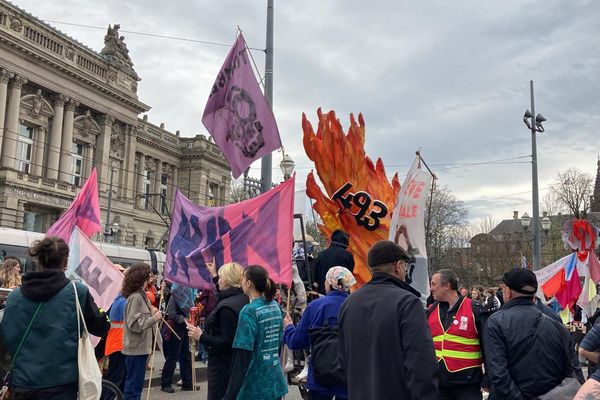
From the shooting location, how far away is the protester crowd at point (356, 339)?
11.3 feet

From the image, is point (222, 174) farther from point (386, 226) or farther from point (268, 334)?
point (268, 334)

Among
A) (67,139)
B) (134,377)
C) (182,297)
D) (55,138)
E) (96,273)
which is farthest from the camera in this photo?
(67,139)

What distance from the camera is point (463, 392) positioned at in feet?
16.7

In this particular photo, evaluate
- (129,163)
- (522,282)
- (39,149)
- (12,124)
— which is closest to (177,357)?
(522,282)

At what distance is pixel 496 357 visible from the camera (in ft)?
14.8

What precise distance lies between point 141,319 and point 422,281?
12.4 feet

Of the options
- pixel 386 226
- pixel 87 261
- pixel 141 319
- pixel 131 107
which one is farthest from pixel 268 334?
pixel 131 107

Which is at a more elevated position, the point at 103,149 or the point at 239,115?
the point at 103,149

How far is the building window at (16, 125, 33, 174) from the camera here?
140ft

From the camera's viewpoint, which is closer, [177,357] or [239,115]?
[239,115]

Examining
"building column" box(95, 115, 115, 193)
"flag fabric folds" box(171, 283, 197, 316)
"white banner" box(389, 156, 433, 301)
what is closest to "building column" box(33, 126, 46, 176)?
"building column" box(95, 115, 115, 193)

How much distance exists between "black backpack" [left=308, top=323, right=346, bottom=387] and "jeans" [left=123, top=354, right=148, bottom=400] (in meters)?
2.96

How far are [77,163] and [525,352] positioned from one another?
1923 inches

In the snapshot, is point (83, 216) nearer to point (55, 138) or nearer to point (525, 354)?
point (525, 354)
